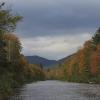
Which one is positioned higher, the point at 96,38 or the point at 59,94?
the point at 96,38

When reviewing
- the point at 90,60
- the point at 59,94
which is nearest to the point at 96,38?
the point at 90,60

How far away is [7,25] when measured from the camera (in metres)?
52.0

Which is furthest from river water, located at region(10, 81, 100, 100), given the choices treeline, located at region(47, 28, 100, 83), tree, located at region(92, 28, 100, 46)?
tree, located at region(92, 28, 100, 46)

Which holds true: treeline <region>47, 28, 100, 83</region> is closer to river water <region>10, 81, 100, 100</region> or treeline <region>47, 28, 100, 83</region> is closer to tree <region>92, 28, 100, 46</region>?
tree <region>92, 28, 100, 46</region>

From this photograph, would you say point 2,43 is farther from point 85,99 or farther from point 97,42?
point 97,42

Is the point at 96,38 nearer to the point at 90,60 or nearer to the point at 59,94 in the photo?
the point at 90,60

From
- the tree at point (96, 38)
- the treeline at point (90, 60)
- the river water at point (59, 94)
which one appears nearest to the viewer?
the river water at point (59, 94)

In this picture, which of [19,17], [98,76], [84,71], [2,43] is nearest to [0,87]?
[2,43]

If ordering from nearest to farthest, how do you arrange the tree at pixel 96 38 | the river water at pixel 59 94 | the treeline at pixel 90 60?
the river water at pixel 59 94, the treeline at pixel 90 60, the tree at pixel 96 38

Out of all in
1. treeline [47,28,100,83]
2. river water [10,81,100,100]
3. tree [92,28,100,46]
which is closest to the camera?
river water [10,81,100,100]

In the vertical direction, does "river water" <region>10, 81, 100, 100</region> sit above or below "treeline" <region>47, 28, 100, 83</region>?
below

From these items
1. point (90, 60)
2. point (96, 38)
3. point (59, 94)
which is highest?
point (96, 38)

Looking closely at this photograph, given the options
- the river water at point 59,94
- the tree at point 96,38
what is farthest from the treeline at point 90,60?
the river water at point 59,94

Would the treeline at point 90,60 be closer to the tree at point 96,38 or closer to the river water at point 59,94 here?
the tree at point 96,38
